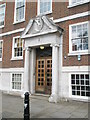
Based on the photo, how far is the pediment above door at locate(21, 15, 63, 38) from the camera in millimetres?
9805

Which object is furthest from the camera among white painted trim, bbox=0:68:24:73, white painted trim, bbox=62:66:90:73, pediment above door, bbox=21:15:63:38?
white painted trim, bbox=0:68:24:73

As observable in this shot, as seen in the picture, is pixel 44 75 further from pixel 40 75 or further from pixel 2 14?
pixel 2 14

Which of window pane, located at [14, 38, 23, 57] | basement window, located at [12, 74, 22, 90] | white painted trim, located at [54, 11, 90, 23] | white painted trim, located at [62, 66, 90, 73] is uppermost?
white painted trim, located at [54, 11, 90, 23]

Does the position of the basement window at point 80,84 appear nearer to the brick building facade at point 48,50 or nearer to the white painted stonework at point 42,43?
the brick building facade at point 48,50

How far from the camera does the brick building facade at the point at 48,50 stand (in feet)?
30.6

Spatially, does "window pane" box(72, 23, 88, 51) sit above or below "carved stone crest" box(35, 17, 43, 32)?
below

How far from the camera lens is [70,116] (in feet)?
21.1

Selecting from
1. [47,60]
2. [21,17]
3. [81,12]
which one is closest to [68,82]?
[47,60]

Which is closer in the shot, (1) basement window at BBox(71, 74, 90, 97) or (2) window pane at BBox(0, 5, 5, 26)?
(1) basement window at BBox(71, 74, 90, 97)

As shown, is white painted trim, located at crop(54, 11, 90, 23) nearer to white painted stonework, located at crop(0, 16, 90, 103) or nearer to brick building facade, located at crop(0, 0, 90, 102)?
brick building facade, located at crop(0, 0, 90, 102)

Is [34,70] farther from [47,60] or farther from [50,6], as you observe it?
[50,6]

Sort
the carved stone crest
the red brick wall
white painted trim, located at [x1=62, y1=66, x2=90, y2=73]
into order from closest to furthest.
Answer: white painted trim, located at [x1=62, y1=66, x2=90, y2=73] < the red brick wall < the carved stone crest

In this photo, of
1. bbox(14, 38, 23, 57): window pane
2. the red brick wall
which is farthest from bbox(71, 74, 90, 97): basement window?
bbox(14, 38, 23, 57): window pane

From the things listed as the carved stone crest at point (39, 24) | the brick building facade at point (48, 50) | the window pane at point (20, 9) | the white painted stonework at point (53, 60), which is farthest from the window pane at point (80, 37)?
the window pane at point (20, 9)
